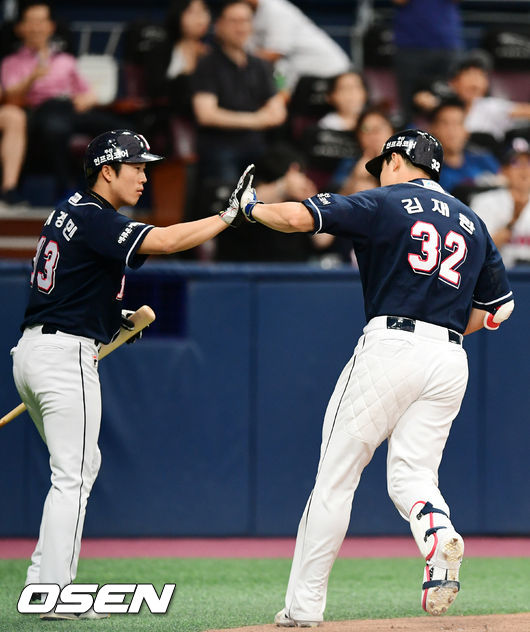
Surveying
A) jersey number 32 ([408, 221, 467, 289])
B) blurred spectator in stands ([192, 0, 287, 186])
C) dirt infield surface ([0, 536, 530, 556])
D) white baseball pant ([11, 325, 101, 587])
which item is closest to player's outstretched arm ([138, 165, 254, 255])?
white baseball pant ([11, 325, 101, 587])

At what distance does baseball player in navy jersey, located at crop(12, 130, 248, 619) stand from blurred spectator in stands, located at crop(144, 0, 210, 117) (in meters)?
4.39

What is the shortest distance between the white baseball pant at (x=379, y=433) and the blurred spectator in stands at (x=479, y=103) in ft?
18.4

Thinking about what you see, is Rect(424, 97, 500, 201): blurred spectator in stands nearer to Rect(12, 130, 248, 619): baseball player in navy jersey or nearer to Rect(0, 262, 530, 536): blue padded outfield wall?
Rect(0, 262, 530, 536): blue padded outfield wall

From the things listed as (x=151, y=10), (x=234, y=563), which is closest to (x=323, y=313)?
(x=234, y=563)

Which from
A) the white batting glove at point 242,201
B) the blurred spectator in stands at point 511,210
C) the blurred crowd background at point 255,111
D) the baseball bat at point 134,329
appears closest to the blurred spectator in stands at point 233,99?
Answer: the blurred crowd background at point 255,111

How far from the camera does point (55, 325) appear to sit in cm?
441

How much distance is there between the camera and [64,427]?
14.1ft

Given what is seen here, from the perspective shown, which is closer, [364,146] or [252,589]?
[252,589]

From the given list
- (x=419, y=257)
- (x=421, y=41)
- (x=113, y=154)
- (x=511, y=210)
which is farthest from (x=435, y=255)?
(x=421, y=41)

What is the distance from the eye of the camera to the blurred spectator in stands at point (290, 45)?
9812 mm

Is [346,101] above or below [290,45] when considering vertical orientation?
below

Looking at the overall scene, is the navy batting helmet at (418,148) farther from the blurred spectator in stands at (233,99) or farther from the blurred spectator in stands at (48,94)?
the blurred spectator in stands at (48,94)

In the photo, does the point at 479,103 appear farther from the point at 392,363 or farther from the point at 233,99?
the point at 392,363

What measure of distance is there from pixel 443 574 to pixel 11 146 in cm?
598
